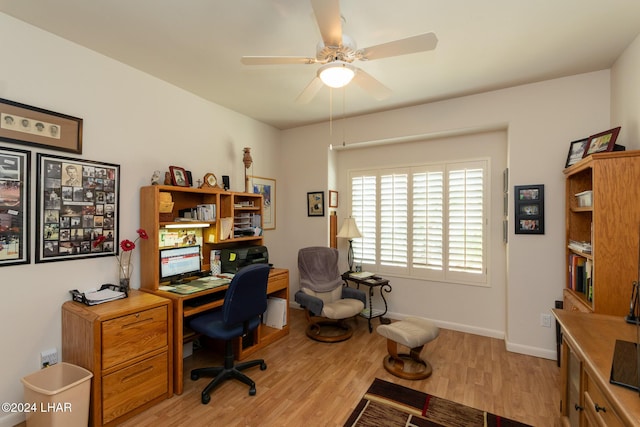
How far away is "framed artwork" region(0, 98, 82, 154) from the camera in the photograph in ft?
6.50

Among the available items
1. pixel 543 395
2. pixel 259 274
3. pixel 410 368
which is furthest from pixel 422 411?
pixel 259 274

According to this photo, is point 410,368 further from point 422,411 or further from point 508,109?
point 508,109

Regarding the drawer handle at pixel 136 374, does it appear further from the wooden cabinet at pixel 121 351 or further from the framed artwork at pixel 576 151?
the framed artwork at pixel 576 151

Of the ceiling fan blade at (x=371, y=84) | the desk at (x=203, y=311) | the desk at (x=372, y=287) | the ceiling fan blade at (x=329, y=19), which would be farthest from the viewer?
the desk at (x=372, y=287)

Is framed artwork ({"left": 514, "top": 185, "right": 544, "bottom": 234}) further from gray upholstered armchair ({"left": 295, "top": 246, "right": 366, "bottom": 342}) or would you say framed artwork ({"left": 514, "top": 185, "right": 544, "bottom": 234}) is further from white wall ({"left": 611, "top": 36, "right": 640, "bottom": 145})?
gray upholstered armchair ({"left": 295, "top": 246, "right": 366, "bottom": 342})

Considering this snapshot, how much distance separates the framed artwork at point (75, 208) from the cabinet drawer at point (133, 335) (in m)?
0.73

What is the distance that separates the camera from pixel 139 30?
7.00 feet

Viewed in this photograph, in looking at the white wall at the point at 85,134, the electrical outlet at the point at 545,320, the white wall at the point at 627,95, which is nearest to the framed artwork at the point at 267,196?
the white wall at the point at 85,134

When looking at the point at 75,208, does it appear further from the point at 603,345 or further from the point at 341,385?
the point at 603,345

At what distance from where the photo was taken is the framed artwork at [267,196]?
4.19 metres

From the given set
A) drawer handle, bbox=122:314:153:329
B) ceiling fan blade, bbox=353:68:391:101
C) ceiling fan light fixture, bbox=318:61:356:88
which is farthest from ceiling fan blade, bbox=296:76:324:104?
drawer handle, bbox=122:314:153:329

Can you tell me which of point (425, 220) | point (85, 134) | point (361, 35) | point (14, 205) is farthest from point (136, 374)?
point (425, 220)

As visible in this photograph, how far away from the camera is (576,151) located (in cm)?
270

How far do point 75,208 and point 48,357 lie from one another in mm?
1099
